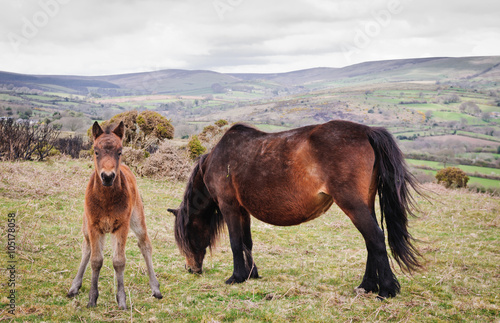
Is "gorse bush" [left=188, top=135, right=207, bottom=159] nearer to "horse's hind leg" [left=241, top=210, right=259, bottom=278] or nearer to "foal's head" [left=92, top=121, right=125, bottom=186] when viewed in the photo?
"horse's hind leg" [left=241, top=210, right=259, bottom=278]

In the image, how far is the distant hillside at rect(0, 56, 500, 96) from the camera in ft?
439

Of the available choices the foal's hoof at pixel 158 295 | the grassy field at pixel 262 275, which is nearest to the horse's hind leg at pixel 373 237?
the grassy field at pixel 262 275

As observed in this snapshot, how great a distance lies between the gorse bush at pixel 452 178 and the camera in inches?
997

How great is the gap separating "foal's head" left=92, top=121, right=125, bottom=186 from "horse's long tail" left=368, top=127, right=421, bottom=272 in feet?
12.8

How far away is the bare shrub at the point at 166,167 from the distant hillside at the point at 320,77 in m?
114

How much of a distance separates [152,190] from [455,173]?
23272 mm

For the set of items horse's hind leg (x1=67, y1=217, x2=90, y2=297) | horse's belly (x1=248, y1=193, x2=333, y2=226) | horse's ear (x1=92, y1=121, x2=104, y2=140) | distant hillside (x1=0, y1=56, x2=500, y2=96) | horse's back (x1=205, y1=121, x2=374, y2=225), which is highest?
distant hillside (x1=0, y1=56, x2=500, y2=96)

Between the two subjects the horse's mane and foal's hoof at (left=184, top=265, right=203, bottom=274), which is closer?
foal's hoof at (left=184, top=265, right=203, bottom=274)

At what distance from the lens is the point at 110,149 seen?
4.23m

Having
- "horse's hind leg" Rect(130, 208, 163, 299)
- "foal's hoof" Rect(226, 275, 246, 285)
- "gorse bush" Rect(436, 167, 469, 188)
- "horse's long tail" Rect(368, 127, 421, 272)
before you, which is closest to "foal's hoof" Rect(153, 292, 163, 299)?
"horse's hind leg" Rect(130, 208, 163, 299)

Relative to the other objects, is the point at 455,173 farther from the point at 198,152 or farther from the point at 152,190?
the point at 152,190

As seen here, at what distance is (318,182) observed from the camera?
5.27 meters

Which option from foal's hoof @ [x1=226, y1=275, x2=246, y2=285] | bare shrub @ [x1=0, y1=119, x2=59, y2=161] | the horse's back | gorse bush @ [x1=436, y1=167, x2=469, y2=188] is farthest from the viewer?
gorse bush @ [x1=436, y1=167, x2=469, y2=188]

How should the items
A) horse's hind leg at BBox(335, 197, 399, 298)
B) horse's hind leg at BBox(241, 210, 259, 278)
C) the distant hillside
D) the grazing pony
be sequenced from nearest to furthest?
the grazing pony, horse's hind leg at BBox(335, 197, 399, 298), horse's hind leg at BBox(241, 210, 259, 278), the distant hillside
